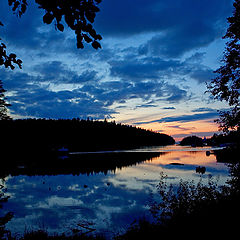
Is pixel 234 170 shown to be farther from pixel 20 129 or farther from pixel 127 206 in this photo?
pixel 20 129

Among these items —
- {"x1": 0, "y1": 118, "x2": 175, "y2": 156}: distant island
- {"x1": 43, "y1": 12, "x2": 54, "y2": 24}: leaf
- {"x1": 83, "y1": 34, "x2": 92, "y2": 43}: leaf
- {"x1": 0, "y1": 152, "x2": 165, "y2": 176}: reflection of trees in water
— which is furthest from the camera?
{"x1": 0, "y1": 118, "x2": 175, "y2": 156}: distant island

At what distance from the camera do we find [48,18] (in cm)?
387

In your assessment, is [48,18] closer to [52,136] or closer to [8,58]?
[8,58]

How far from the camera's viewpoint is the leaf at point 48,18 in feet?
12.6

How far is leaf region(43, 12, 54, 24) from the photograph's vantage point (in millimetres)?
3842

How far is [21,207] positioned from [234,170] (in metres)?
20.0

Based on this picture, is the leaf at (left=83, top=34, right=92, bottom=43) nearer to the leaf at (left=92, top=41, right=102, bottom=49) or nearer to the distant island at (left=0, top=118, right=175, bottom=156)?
the leaf at (left=92, top=41, right=102, bottom=49)

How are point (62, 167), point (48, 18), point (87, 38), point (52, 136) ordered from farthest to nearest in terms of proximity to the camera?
1. point (52, 136)
2. point (62, 167)
3. point (87, 38)
4. point (48, 18)

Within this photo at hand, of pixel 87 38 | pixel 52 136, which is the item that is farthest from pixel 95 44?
pixel 52 136

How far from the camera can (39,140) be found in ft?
449

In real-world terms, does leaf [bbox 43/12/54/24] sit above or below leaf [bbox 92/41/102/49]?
above

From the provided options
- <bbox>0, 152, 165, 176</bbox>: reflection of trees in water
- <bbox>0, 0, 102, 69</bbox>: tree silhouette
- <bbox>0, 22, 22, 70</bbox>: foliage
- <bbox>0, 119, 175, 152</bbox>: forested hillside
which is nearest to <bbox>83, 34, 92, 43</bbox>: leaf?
<bbox>0, 0, 102, 69</bbox>: tree silhouette

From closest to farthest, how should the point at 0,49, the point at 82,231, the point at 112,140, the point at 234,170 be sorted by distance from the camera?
the point at 0,49 < the point at 82,231 < the point at 234,170 < the point at 112,140

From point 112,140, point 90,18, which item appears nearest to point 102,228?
point 90,18
